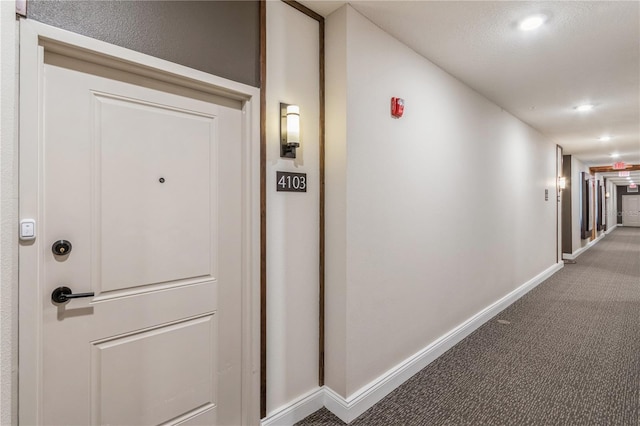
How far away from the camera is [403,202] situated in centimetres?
260

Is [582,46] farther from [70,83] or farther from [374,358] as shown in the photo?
[70,83]

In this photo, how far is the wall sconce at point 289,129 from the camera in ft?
6.39

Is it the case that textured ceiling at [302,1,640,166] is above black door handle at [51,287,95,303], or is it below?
above

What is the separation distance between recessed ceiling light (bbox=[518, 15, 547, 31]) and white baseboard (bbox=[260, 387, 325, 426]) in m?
2.91

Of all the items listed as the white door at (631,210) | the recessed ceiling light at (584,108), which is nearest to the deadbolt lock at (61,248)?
the recessed ceiling light at (584,108)

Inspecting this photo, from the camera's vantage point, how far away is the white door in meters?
18.5

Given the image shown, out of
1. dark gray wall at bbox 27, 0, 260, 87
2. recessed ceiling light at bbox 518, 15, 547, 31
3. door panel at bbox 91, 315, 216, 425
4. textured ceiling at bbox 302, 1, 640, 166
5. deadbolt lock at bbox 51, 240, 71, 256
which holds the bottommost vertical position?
door panel at bbox 91, 315, 216, 425

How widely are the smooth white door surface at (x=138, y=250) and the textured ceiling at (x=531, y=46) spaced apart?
1.26 m

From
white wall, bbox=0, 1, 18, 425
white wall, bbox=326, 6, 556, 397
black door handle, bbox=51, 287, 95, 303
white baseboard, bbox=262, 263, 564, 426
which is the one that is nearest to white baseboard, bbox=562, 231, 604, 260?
white wall, bbox=326, 6, 556, 397

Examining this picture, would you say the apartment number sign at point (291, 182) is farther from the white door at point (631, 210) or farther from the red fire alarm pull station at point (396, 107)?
the white door at point (631, 210)

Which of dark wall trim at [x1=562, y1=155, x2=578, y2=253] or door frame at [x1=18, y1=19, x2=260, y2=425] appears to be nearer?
door frame at [x1=18, y1=19, x2=260, y2=425]

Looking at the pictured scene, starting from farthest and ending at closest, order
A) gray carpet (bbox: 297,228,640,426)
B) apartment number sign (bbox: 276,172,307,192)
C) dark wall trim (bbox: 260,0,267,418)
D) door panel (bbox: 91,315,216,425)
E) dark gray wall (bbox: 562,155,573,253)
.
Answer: dark gray wall (bbox: 562,155,573,253), gray carpet (bbox: 297,228,640,426), apartment number sign (bbox: 276,172,307,192), dark wall trim (bbox: 260,0,267,418), door panel (bbox: 91,315,216,425)

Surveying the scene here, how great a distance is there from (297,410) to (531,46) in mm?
3249

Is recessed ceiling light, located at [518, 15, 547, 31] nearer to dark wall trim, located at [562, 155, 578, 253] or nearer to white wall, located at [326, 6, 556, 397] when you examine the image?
white wall, located at [326, 6, 556, 397]
